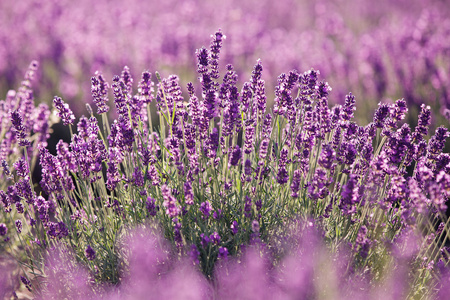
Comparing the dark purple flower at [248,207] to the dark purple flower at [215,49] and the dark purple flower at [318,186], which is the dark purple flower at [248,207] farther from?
the dark purple flower at [215,49]

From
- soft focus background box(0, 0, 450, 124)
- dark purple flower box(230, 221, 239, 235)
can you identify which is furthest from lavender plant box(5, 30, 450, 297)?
soft focus background box(0, 0, 450, 124)

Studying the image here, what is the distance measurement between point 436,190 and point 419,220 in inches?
23.7

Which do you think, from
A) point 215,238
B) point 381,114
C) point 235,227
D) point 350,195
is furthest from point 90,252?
point 381,114

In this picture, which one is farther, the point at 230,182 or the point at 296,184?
the point at 230,182

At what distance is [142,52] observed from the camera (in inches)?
292

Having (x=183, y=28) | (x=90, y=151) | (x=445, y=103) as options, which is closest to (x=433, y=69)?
(x=445, y=103)

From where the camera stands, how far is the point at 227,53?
735 centimetres

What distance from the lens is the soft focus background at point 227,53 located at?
6449 mm

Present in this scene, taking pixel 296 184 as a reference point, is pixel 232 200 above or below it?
below

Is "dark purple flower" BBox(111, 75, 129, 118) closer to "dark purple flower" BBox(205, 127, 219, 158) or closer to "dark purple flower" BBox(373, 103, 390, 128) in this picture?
"dark purple flower" BBox(205, 127, 219, 158)

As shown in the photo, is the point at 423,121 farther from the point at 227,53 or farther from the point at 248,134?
the point at 227,53

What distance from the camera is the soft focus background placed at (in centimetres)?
645

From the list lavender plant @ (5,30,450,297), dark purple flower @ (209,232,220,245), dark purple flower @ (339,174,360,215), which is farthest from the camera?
lavender plant @ (5,30,450,297)

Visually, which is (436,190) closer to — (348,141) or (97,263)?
(348,141)
